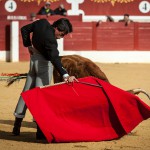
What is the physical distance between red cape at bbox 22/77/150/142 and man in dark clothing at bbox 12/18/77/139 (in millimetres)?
145

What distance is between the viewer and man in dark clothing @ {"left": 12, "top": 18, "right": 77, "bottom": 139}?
4.30 m

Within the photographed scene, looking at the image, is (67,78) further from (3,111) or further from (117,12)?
(117,12)

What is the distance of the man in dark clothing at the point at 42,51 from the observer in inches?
169

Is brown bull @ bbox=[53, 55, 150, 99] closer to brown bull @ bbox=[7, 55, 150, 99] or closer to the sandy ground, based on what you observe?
brown bull @ bbox=[7, 55, 150, 99]

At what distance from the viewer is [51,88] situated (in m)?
4.41

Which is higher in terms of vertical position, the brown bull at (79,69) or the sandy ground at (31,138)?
the brown bull at (79,69)

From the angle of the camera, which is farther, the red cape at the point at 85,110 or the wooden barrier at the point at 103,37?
the wooden barrier at the point at 103,37

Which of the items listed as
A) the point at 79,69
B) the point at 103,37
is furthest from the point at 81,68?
the point at 103,37

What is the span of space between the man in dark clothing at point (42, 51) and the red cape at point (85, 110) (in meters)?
0.15

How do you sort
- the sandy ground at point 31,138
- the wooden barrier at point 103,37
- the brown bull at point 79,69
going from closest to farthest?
the sandy ground at point 31,138 < the brown bull at point 79,69 < the wooden barrier at point 103,37

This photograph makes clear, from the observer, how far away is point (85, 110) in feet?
14.5

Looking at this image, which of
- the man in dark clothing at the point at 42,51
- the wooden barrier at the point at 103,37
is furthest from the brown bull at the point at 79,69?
the wooden barrier at the point at 103,37

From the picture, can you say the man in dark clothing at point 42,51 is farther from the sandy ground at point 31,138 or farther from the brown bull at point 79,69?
the brown bull at point 79,69

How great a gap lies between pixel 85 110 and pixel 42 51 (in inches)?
21.5
